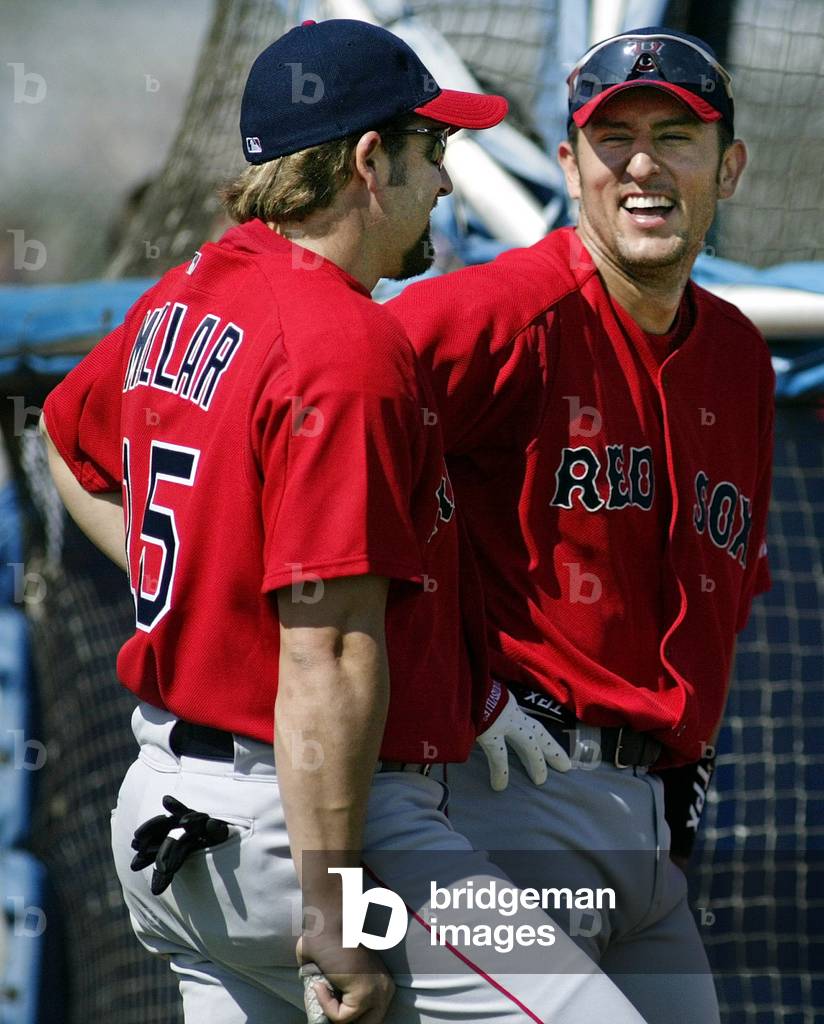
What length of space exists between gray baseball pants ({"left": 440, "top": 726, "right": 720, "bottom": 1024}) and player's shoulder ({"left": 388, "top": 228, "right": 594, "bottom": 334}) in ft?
2.03

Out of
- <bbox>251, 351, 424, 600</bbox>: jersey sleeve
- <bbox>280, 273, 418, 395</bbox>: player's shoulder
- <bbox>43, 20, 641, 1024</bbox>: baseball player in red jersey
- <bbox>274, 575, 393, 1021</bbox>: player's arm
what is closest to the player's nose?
<bbox>43, 20, 641, 1024</bbox>: baseball player in red jersey

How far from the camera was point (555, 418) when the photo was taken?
226cm

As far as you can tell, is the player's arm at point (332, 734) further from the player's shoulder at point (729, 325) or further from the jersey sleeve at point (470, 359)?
the player's shoulder at point (729, 325)

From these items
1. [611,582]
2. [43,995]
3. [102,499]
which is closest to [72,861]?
[43,995]

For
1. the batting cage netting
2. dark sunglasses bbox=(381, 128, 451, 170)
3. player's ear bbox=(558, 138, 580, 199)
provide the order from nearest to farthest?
1. dark sunglasses bbox=(381, 128, 451, 170)
2. player's ear bbox=(558, 138, 580, 199)
3. the batting cage netting

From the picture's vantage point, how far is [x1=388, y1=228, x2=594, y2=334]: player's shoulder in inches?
87.4

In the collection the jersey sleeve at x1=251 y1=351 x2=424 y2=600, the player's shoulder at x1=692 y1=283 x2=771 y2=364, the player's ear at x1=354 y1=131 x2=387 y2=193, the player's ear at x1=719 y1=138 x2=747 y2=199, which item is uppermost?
the player's ear at x1=354 y1=131 x2=387 y2=193

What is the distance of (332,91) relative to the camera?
6.24 feet

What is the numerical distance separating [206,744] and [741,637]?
Result: 239 cm

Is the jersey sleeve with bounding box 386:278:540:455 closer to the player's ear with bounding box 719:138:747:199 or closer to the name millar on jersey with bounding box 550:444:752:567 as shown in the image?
the name millar on jersey with bounding box 550:444:752:567

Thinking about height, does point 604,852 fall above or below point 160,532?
below

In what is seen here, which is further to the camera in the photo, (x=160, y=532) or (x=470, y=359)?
(x=470, y=359)

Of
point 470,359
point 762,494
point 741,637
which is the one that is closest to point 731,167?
point 762,494

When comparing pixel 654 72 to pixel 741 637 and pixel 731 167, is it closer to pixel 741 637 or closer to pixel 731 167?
pixel 731 167
